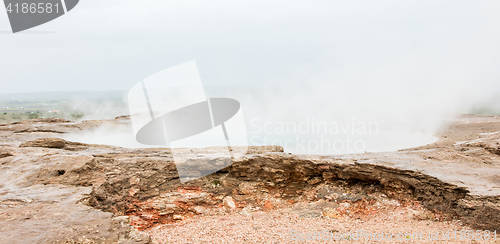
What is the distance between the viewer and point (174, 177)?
26.7 ft

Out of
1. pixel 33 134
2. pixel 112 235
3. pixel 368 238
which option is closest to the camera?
pixel 112 235

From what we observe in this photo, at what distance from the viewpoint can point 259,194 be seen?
8.19 meters

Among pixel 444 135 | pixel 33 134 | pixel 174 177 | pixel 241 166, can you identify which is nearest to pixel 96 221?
pixel 174 177

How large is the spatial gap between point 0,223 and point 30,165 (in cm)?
353

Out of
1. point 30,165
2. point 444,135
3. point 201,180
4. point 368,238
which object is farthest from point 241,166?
point 444,135

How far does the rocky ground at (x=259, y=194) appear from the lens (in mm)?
5859

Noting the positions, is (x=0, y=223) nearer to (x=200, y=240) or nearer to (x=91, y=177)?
(x=91, y=177)

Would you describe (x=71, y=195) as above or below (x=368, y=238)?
above

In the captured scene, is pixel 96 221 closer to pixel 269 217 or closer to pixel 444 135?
pixel 269 217

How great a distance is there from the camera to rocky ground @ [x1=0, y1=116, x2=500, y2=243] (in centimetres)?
586

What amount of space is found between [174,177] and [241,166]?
80.9 inches

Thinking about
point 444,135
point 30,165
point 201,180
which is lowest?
point 444,135

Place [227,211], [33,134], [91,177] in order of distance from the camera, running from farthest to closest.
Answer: [33,134]
[227,211]
[91,177]

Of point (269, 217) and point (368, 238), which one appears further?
point (269, 217)
